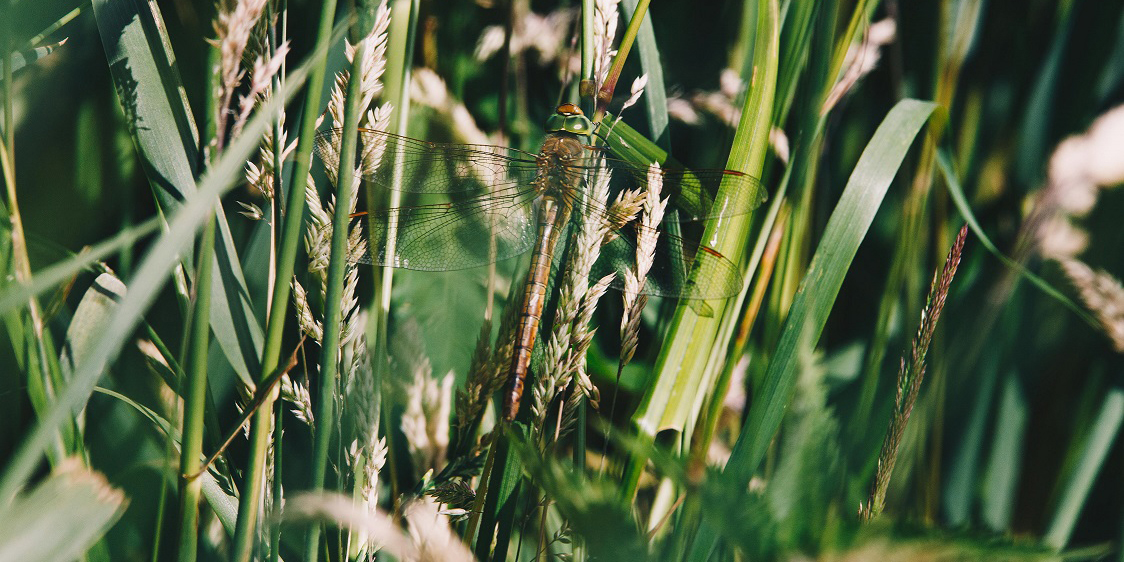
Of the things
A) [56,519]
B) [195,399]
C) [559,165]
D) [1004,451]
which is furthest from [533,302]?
[1004,451]

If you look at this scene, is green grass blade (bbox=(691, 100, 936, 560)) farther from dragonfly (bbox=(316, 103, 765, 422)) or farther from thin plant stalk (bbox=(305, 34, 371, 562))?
thin plant stalk (bbox=(305, 34, 371, 562))

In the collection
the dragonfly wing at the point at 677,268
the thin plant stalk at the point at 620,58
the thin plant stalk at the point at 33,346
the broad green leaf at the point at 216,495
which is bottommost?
the broad green leaf at the point at 216,495

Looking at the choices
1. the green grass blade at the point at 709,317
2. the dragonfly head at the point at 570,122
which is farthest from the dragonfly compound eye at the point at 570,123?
the green grass blade at the point at 709,317

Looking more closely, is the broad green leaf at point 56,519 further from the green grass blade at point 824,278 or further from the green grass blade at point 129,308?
the green grass blade at point 824,278

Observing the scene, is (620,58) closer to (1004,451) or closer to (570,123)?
(570,123)

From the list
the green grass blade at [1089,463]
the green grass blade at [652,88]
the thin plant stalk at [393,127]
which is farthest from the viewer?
the green grass blade at [1089,463]

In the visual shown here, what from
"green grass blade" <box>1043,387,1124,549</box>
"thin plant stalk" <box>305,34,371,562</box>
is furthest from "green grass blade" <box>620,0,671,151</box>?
"green grass blade" <box>1043,387,1124,549</box>

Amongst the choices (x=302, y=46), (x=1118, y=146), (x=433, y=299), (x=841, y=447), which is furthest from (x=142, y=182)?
(x=1118, y=146)
